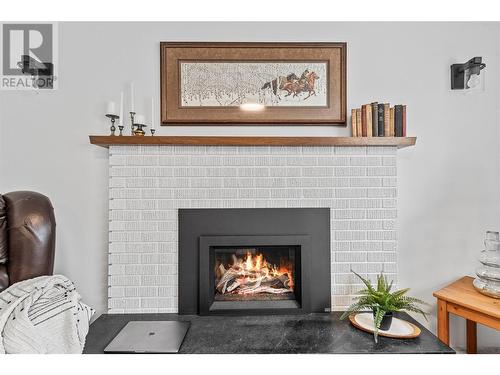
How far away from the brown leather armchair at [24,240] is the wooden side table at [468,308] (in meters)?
2.22

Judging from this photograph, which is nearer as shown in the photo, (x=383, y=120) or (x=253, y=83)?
(x=383, y=120)

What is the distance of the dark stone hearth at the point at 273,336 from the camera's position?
154 centimetres

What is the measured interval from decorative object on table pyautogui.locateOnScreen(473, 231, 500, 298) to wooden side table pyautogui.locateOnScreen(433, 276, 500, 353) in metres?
0.04

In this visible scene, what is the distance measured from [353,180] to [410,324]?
2.78 feet

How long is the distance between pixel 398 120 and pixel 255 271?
4.25 ft

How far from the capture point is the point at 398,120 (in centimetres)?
197

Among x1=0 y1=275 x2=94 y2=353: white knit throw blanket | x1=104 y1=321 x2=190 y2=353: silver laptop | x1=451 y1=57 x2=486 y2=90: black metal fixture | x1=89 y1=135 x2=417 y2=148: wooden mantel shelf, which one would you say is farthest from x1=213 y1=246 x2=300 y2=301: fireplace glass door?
x1=451 y1=57 x2=486 y2=90: black metal fixture

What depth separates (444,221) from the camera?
216 cm

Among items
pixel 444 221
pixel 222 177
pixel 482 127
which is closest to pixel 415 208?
pixel 444 221

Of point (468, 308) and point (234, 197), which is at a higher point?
point (234, 197)

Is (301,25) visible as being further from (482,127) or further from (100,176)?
(100,176)

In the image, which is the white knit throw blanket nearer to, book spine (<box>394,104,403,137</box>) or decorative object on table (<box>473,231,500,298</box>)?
book spine (<box>394,104,403,137</box>)

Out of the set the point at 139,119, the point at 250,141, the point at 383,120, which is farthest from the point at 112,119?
the point at 383,120

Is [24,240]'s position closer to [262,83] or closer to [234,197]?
[234,197]
